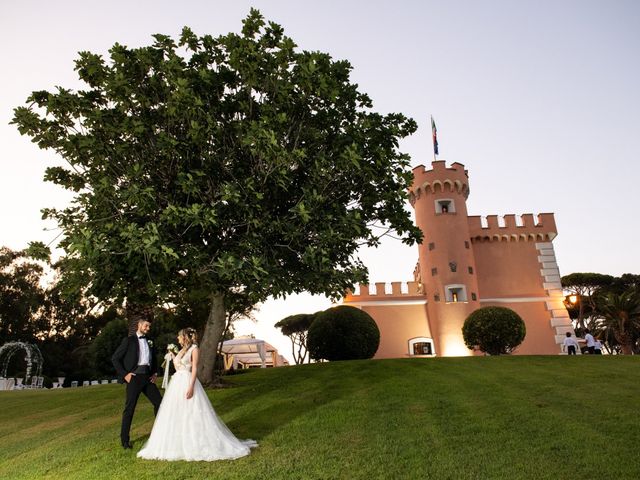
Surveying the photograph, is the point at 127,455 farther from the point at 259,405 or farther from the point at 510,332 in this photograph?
the point at 510,332

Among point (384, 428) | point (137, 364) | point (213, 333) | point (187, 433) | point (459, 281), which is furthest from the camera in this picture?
point (459, 281)

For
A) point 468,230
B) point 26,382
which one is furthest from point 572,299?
point 26,382

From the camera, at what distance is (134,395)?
8.46 metres

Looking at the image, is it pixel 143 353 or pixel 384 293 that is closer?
pixel 143 353

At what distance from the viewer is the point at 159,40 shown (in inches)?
465

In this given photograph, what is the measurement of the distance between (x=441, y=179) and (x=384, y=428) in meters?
27.9

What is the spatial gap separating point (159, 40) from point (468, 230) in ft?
90.0

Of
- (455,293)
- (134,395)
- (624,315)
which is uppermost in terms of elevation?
(455,293)

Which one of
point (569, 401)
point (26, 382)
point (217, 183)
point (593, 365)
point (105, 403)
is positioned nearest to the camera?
point (569, 401)

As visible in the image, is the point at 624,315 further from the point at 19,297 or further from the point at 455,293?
the point at 19,297

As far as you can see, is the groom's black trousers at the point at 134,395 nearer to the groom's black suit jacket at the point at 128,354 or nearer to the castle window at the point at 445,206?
the groom's black suit jacket at the point at 128,354

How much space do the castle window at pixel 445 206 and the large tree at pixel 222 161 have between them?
860 inches

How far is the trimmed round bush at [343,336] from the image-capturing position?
24.1 meters

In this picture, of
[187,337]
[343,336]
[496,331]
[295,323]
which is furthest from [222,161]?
[295,323]
